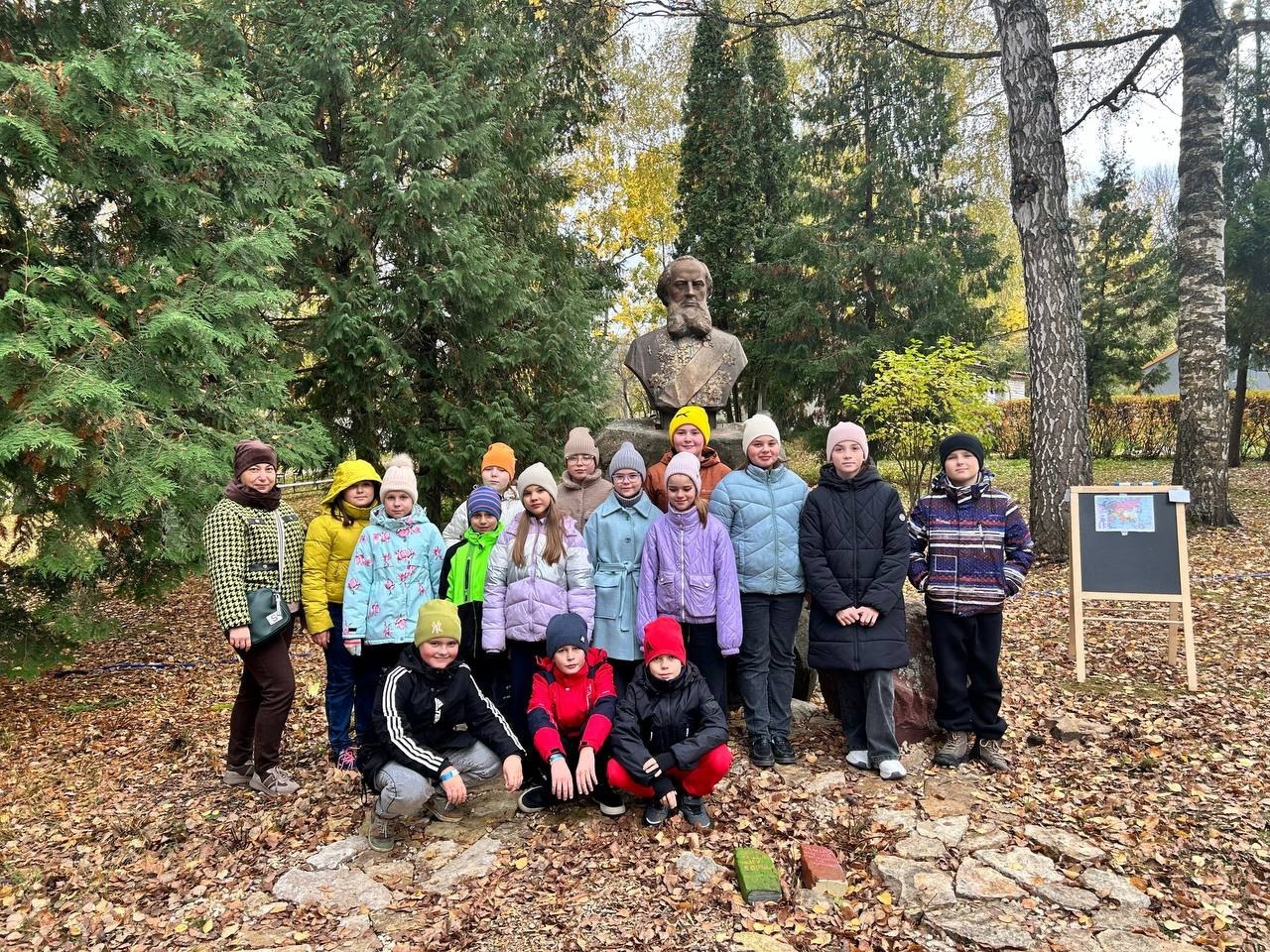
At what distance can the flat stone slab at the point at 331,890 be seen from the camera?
10.1ft

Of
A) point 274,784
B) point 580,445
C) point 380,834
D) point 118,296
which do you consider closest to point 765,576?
point 580,445

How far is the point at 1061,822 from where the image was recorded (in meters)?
3.51

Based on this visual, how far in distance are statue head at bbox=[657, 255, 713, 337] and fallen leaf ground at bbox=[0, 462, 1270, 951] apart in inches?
119

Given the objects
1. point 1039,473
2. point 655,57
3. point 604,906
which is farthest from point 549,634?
point 655,57

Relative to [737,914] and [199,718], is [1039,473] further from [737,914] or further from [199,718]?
[199,718]

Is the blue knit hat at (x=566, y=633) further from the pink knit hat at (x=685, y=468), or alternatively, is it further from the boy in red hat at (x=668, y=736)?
the pink knit hat at (x=685, y=468)

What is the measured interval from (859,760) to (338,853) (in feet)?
8.35

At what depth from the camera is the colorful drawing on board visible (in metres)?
5.11

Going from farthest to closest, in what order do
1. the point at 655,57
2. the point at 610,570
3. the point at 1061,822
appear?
the point at 655,57
the point at 610,570
the point at 1061,822

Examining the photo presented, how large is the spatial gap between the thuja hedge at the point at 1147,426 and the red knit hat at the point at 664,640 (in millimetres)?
15844

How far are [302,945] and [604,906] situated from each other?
1.10 metres

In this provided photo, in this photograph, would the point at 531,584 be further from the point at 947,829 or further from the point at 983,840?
the point at 983,840

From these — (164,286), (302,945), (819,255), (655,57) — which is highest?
(655,57)

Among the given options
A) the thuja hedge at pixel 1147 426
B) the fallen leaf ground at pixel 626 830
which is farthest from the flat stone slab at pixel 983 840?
the thuja hedge at pixel 1147 426
